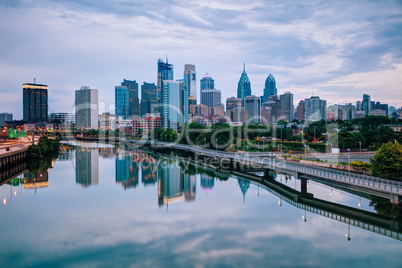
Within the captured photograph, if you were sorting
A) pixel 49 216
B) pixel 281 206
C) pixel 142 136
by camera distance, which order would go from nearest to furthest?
pixel 49 216 < pixel 281 206 < pixel 142 136

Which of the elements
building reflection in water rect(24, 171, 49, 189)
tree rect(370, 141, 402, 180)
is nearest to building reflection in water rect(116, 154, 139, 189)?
building reflection in water rect(24, 171, 49, 189)

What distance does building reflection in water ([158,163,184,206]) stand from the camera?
4116 centimetres

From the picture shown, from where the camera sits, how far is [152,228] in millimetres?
29547

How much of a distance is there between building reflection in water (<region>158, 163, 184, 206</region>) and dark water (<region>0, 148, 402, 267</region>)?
19 cm

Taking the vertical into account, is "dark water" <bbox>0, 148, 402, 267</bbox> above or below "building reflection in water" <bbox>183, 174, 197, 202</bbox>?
below

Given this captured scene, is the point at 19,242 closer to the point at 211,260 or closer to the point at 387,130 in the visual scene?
the point at 211,260

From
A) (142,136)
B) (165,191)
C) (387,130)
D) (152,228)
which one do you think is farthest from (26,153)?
(142,136)

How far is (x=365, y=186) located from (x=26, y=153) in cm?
7702

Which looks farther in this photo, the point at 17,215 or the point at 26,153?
the point at 26,153

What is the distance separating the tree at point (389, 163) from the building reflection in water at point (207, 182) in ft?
73.0

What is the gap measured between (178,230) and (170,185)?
21.1 m

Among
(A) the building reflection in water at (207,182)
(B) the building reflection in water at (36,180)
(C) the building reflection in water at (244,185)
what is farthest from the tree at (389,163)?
(B) the building reflection in water at (36,180)

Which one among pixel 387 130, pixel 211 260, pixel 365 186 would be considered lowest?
pixel 211 260

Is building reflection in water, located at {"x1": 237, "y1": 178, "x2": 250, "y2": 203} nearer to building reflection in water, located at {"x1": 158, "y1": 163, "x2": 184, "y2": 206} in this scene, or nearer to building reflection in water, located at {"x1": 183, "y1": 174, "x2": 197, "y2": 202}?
building reflection in water, located at {"x1": 183, "y1": 174, "x2": 197, "y2": 202}
